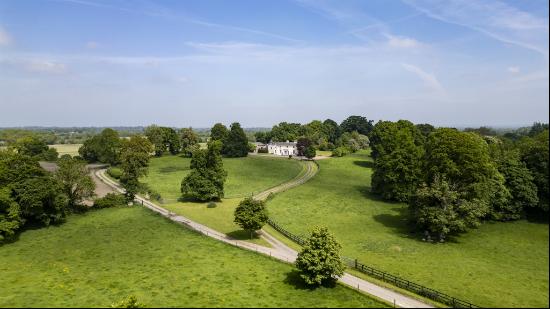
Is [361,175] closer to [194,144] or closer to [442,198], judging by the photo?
[442,198]

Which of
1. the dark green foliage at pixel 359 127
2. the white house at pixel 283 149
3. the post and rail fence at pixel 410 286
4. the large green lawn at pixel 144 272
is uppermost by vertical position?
the dark green foliage at pixel 359 127

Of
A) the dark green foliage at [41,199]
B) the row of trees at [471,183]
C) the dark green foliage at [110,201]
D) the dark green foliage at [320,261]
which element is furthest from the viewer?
the dark green foliage at [110,201]

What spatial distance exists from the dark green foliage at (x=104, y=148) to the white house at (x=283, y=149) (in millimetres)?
63316

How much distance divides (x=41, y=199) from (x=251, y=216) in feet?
110

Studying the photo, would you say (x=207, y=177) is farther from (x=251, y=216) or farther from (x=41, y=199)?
(x=41, y=199)

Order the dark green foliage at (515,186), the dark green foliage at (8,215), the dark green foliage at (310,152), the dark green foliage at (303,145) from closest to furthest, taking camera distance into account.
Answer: the dark green foliage at (8,215), the dark green foliage at (515,186), the dark green foliage at (310,152), the dark green foliage at (303,145)

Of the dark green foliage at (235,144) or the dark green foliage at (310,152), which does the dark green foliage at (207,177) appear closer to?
the dark green foliage at (310,152)

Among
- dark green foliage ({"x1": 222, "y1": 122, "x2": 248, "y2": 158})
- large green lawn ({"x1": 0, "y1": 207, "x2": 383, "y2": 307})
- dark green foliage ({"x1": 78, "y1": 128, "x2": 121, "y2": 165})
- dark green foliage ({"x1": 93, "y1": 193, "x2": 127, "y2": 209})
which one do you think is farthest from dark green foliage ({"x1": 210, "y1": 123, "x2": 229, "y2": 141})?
large green lawn ({"x1": 0, "y1": 207, "x2": 383, "y2": 307})

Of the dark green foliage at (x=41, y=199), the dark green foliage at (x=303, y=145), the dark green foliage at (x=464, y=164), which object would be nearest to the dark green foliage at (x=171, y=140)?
the dark green foliage at (x=303, y=145)

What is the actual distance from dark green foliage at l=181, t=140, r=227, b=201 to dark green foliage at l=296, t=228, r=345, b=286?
4019 centimetres

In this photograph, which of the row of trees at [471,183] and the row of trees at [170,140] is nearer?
the row of trees at [471,183]

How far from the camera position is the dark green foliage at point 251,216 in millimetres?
52219

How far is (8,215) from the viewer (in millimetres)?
52438

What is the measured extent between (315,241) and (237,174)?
74429mm
